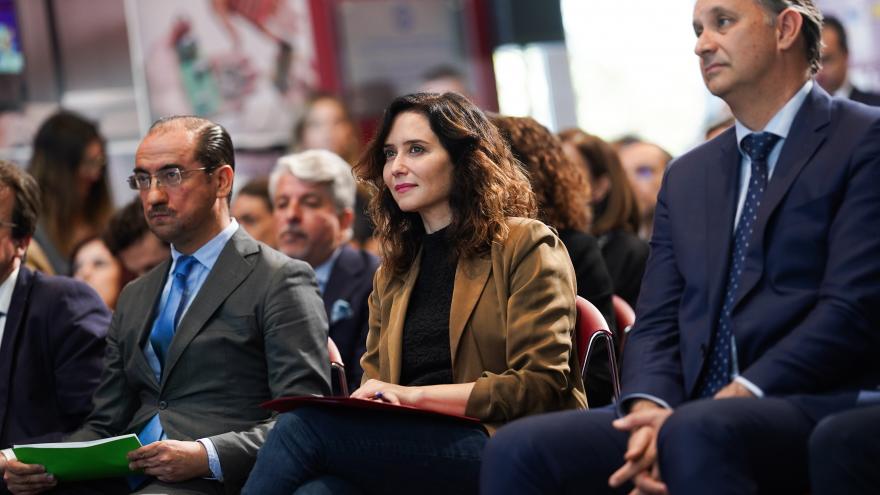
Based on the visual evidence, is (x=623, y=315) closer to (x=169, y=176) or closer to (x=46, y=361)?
(x=169, y=176)

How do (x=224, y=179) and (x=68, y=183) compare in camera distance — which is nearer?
(x=224, y=179)

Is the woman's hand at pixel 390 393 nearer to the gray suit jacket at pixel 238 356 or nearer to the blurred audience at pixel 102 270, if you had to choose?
the gray suit jacket at pixel 238 356

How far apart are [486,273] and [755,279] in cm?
78

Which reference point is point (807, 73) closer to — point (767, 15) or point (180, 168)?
point (767, 15)

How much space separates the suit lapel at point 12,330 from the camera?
13.2ft

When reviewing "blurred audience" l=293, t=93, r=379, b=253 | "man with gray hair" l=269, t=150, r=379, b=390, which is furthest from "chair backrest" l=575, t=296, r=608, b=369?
"blurred audience" l=293, t=93, r=379, b=253

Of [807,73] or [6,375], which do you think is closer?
[807,73]

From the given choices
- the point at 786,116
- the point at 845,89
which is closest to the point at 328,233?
the point at 786,116

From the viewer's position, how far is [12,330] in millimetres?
4078

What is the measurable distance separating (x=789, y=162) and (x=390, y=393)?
113cm

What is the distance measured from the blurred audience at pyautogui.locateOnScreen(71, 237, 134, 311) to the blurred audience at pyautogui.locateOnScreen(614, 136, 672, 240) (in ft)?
8.47

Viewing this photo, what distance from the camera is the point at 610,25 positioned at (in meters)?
9.64

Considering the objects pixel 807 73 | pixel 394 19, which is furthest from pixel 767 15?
pixel 394 19

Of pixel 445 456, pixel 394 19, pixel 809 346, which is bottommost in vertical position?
pixel 445 456
